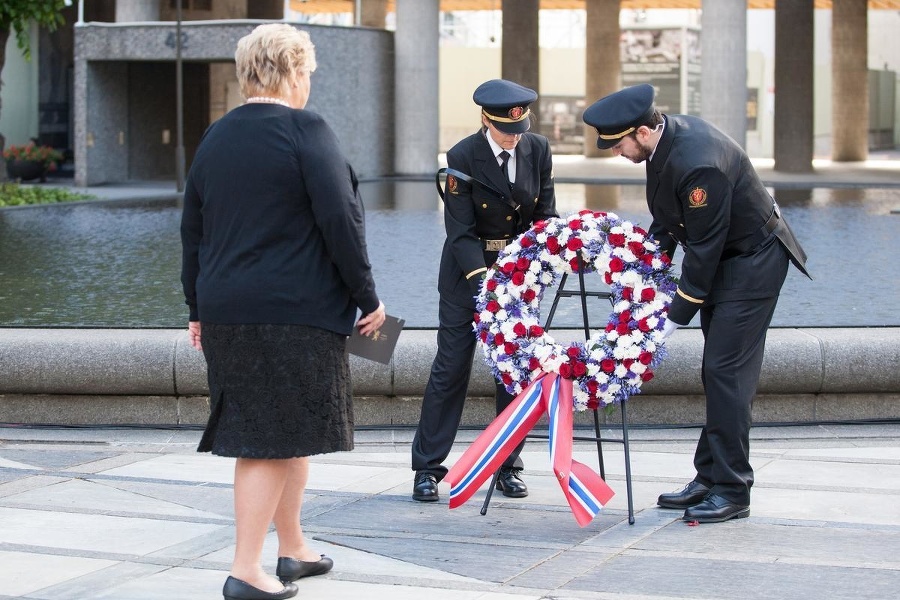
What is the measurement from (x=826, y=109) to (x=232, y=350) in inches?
2349

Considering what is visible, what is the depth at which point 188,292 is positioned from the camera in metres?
4.86

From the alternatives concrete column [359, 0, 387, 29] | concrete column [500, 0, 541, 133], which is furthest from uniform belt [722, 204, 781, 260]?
concrete column [500, 0, 541, 133]

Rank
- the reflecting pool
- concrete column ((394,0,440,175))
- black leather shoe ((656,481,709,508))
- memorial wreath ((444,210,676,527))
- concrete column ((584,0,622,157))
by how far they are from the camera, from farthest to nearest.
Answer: concrete column ((584,0,622,157))
concrete column ((394,0,440,175))
the reflecting pool
black leather shoe ((656,481,709,508))
memorial wreath ((444,210,676,527))

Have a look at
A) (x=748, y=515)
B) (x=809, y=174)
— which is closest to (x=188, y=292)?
(x=748, y=515)

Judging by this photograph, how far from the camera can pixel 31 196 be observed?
2573 centimetres

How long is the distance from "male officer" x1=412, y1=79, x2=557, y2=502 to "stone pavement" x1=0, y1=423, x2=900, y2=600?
0.21 m

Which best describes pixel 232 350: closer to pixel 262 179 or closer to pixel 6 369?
pixel 262 179

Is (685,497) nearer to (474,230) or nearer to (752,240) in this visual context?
(752,240)

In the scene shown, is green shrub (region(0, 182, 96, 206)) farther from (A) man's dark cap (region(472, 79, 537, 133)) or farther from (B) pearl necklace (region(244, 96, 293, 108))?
(B) pearl necklace (region(244, 96, 293, 108))

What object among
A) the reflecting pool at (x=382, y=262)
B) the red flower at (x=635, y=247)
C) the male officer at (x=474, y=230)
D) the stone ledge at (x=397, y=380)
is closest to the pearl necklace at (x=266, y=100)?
the male officer at (x=474, y=230)

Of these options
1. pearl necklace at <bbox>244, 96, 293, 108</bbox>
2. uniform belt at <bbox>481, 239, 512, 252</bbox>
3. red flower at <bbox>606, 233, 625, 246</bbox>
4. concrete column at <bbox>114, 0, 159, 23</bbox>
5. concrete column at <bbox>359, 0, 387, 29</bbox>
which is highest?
concrete column at <bbox>359, 0, 387, 29</bbox>

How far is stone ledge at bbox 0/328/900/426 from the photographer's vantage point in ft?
24.8

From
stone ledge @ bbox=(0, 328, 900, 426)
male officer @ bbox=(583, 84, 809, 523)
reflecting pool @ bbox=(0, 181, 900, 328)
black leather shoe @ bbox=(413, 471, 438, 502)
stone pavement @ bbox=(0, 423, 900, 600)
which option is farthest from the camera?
reflecting pool @ bbox=(0, 181, 900, 328)

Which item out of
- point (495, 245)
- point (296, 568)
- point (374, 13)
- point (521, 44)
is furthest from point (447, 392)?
point (521, 44)
